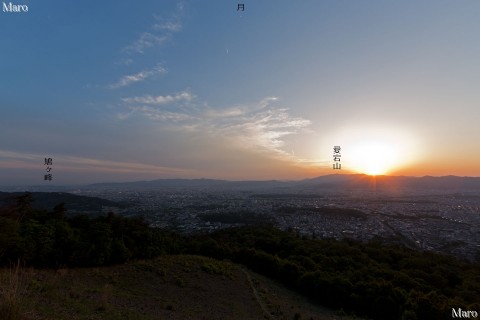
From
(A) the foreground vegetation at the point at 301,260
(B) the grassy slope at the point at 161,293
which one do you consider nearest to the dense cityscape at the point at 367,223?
(A) the foreground vegetation at the point at 301,260

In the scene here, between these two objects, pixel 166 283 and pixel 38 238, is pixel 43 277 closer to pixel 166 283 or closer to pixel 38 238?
pixel 38 238

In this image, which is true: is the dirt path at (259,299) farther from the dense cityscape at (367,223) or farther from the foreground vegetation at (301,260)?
the dense cityscape at (367,223)

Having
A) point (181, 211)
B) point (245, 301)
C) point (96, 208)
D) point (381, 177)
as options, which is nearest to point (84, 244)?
point (245, 301)

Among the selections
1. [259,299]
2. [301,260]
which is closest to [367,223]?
[301,260]

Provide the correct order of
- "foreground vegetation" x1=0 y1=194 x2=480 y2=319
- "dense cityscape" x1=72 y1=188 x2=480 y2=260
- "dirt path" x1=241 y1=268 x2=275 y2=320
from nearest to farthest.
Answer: "dirt path" x1=241 y1=268 x2=275 y2=320, "foreground vegetation" x1=0 y1=194 x2=480 y2=319, "dense cityscape" x1=72 y1=188 x2=480 y2=260

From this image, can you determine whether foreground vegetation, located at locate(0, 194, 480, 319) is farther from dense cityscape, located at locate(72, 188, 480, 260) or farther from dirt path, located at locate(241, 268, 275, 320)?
dense cityscape, located at locate(72, 188, 480, 260)

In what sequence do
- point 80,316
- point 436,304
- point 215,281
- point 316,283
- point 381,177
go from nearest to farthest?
point 80,316, point 436,304, point 215,281, point 316,283, point 381,177

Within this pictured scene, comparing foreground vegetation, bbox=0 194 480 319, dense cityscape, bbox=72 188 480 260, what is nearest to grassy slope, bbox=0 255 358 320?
foreground vegetation, bbox=0 194 480 319
